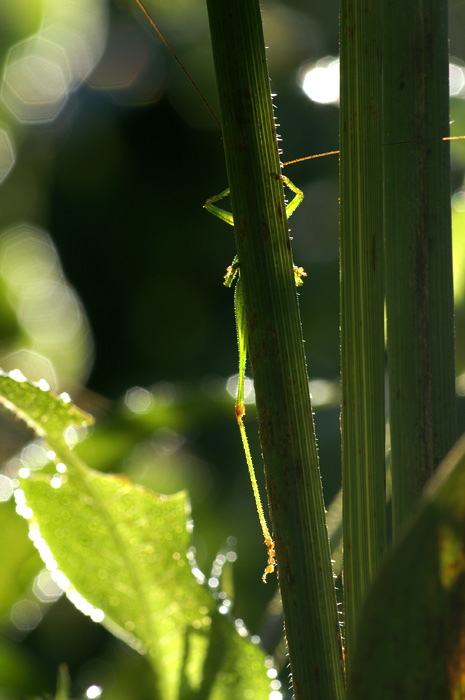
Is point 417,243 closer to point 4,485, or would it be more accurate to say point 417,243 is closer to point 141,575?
point 141,575

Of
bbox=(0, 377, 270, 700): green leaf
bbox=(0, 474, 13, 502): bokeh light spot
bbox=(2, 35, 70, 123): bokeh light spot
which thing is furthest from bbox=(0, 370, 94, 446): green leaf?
bbox=(2, 35, 70, 123): bokeh light spot

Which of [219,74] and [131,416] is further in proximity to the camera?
[131,416]

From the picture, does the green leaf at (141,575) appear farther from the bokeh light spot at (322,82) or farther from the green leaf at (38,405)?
the bokeh light spot at (322,82)

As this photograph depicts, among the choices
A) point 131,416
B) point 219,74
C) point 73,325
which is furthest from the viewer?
point 73,325

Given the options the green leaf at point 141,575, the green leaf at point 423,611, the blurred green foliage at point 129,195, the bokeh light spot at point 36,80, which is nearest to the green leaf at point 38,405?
the green leaf at point 141,575

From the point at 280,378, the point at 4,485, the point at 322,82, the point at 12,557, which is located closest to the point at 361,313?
the point at 280,378

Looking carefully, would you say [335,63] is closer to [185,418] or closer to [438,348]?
[185,418]

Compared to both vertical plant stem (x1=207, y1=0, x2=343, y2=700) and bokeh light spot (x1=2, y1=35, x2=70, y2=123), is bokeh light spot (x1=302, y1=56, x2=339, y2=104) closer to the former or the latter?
bokeh light spot (x1=2, y1=35, x2=70, y2=123)

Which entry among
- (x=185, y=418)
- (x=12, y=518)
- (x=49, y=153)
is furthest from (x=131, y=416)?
(x=49, y=153)
